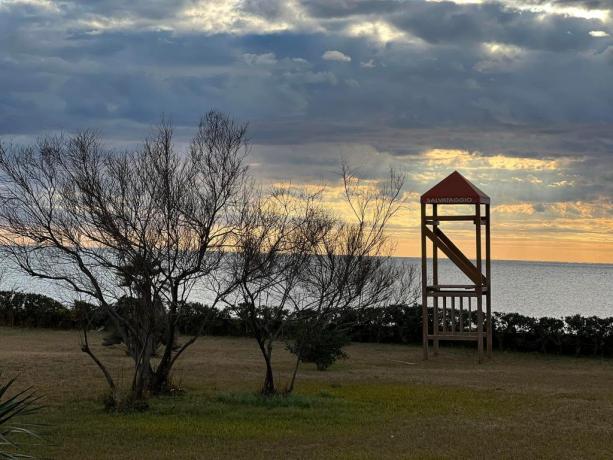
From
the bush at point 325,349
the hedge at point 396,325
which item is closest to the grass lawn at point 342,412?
the bush at point 325,349

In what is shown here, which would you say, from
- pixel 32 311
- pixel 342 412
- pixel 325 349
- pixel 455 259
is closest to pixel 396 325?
pixel 455 259

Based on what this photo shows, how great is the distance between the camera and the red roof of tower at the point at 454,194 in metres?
21.5

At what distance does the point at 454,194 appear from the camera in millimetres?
21609

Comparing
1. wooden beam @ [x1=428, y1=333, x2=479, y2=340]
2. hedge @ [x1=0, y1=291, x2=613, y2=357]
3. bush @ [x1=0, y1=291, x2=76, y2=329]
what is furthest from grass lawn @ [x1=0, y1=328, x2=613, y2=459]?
bush @ [x1=0, y1=291, x2=76, y2=329]

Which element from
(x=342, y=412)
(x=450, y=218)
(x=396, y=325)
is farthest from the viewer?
(x=396, y=325)

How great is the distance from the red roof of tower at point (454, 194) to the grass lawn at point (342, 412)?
391 cm

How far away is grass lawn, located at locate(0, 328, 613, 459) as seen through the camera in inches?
411

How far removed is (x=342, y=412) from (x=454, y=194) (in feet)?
32.3

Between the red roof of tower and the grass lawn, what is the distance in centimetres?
391

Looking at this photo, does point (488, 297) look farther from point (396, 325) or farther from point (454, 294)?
point (396, 325)

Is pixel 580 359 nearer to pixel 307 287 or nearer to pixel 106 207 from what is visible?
pixel 307 287

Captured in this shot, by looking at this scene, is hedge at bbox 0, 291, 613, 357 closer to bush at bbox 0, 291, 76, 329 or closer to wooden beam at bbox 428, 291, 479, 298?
bush at bbox 0, 291, 76, 329

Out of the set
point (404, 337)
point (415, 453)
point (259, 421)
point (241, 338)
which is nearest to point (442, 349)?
point (404, 337)

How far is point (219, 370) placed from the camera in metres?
18.5
